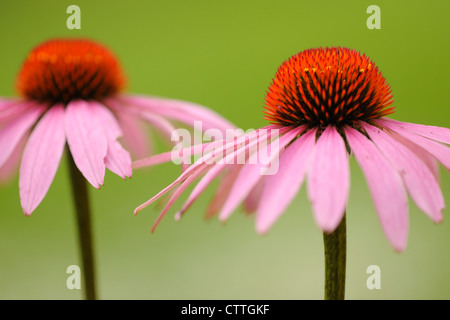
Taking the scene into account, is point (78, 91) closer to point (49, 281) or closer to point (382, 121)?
point (382, 121)

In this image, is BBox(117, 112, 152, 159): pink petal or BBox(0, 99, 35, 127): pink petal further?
BBox(117, 112, 152, 159): pink petal

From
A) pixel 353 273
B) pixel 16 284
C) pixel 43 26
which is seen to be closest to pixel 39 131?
pixel 16 284

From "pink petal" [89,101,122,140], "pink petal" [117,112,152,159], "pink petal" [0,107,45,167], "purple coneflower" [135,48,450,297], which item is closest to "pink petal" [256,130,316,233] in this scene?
"purple coneflower" [135,48,450,297]

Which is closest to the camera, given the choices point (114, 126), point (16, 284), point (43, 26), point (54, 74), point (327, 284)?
point (327, 284)

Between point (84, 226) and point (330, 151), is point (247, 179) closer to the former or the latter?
point (330, 151)

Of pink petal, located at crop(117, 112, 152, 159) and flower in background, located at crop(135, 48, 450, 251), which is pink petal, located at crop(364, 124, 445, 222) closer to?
flower in background, located at crop(135, 48, 450, 251)

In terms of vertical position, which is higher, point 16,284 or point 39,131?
point 39,131

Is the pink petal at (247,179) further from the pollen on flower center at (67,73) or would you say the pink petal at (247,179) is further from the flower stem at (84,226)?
the pollen on flower center at (67,73)
